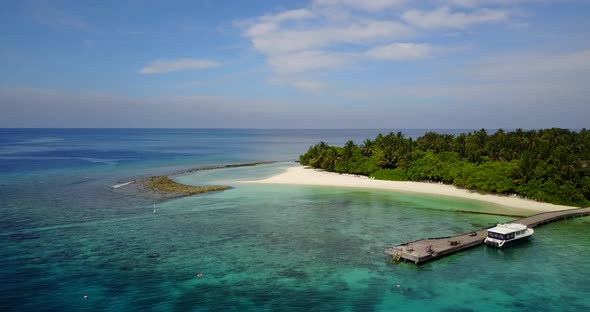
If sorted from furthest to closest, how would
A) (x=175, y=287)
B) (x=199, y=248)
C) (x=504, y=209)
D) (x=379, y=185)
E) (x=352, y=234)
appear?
1. (x=379, y=185)
2. (x=504, y=209)
3. (x=352, y=234)
4. (x=199, y=248)
5. (x=175, y=287)

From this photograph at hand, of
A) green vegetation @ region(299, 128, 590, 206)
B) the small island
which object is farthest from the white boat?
the small island

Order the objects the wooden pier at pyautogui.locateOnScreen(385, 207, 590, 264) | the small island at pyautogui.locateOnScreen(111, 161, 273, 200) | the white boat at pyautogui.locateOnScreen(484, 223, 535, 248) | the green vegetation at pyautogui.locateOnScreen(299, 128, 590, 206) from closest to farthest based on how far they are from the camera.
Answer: the wooden pier at pyautogui.locateOnScreen(385, 207, 590, 264)
the white boat at pyautogui.locateOnScreen(484, 223, 535, 248)
the green vegetation at pyautogui.locateOnScreen(299, 128, 590, 206)
the small island at pyautogui.locateOnScreen(111, 161, 273, 200)

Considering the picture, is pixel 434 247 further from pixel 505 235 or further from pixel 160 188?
pixel 160 188

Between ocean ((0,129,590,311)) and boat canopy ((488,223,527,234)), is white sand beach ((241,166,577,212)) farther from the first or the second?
boat canopy ((488,223,527,234))

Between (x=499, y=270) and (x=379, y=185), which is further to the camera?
(x=379, y=185)

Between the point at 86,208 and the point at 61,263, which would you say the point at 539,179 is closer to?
the point at 61,263

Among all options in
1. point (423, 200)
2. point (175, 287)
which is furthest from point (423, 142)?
point (175, 287)

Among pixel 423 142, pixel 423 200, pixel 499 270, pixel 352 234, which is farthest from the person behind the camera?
pixel 423 142
